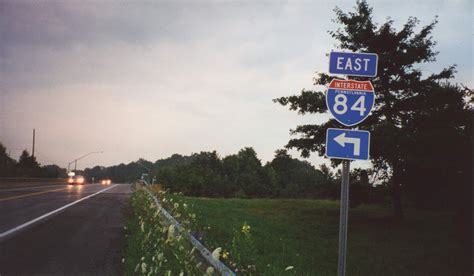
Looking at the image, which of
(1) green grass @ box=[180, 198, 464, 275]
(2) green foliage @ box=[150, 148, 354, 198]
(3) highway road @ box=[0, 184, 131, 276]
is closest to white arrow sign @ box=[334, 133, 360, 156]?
(1) green grass @ box=[180, 198, 464, 275]

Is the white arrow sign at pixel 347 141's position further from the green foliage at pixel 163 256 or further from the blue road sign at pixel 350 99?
the green foliage at pixel 163 256

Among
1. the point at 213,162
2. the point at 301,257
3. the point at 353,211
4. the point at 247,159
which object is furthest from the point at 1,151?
the point at 301,257

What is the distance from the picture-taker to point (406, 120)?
63.4 feet

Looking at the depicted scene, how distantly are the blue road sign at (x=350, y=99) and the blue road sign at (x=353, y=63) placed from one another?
23 centimetres

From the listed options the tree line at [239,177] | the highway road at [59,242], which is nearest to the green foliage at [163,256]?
the highway road at [59,242]

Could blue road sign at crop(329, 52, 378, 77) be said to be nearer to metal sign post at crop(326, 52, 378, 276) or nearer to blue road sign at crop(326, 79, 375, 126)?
metal sign post at crop(326, 52, 378, 276)

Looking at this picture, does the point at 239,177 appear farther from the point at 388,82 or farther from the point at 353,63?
the point at 353,63

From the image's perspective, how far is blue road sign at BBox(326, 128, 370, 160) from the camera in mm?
5227

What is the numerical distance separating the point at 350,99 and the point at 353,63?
52cm

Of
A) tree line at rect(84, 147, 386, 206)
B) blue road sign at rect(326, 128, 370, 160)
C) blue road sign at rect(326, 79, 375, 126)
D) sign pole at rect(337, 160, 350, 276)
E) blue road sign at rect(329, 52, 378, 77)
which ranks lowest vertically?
tree line at rect(84, 147, 386, 206)

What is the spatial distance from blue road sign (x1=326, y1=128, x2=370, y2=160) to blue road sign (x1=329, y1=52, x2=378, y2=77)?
82 centimetres

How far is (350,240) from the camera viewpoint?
56.0 feet

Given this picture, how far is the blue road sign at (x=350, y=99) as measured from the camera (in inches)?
213

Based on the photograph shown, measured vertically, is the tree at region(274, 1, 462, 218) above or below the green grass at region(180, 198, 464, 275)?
above
